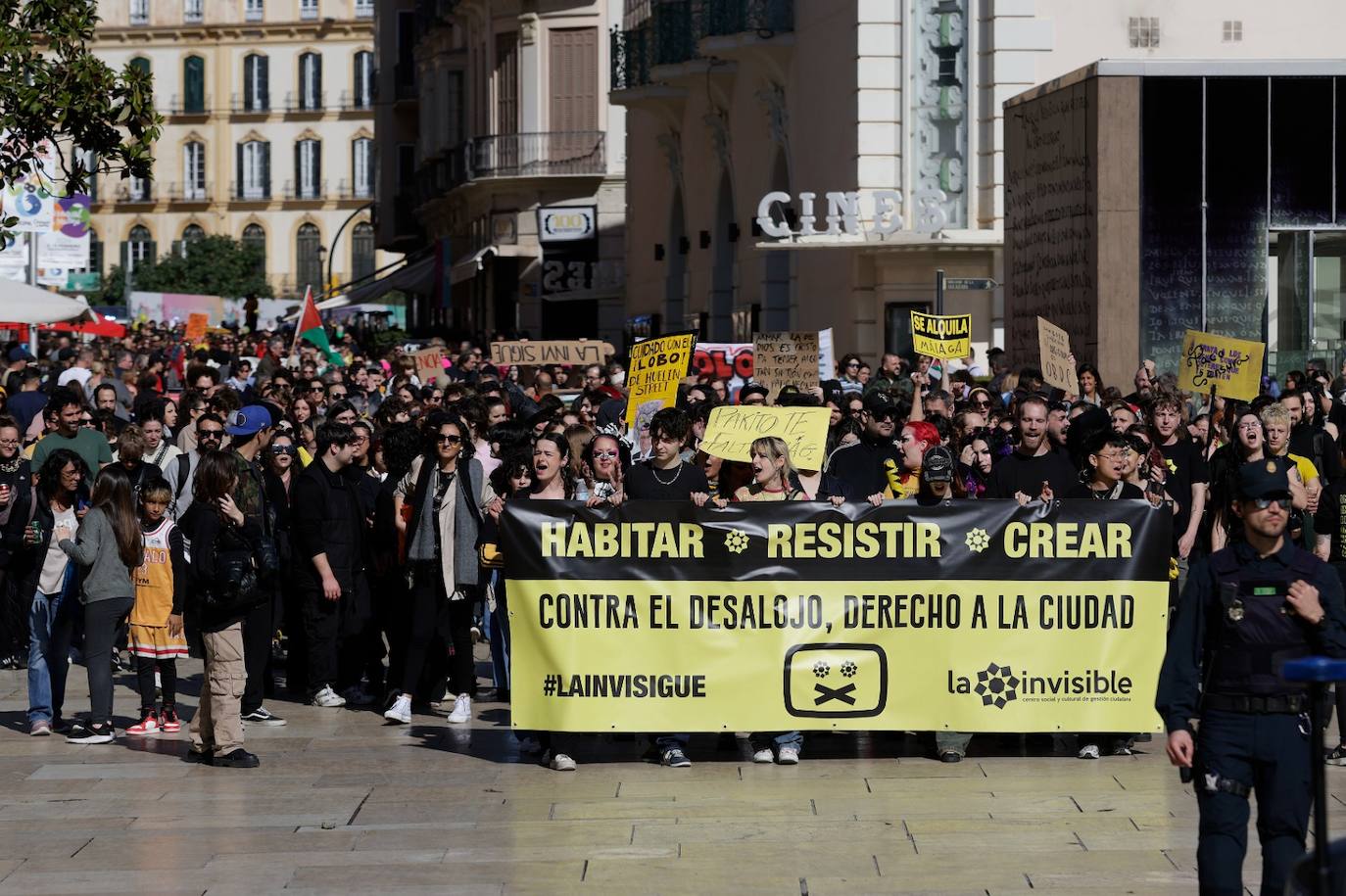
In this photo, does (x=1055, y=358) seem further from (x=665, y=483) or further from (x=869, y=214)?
A: (x=869, y=214)

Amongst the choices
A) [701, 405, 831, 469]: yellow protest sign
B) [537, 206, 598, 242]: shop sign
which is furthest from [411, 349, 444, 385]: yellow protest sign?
[537, 206, 598, 242]: shop sign

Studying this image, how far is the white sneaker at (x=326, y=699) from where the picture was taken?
13.1 metres

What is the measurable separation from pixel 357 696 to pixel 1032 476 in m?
4.02

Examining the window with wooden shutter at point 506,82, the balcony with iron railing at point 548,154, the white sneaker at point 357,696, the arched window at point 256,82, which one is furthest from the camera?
the arched window at point 256,82

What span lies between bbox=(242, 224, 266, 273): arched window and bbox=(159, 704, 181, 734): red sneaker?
288 ft

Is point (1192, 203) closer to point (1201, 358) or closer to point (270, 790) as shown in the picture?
point (1201, 358)

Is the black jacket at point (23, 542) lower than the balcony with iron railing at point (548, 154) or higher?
lower

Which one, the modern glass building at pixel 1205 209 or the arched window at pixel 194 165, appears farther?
the arched window at pixel 194 165

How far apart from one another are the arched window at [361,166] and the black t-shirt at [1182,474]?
91.0 meters

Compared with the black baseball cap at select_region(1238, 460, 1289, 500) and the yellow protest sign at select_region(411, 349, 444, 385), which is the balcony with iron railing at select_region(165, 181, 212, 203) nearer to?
the yellow protest sign at select_region(411, 349, 444, 385)

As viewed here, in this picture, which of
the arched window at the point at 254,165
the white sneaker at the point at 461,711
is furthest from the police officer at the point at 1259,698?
the arched window at the point at 254,165

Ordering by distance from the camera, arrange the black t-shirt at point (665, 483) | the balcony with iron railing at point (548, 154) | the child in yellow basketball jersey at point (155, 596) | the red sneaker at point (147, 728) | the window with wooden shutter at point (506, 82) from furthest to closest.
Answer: the window with wooden shutter at point (506, 82) < the balcony with iron railing at point (548, 154) < the red sneaker at point (147, 728) < the child in yellow basketball jersey at point (155, 596) < the black t-shirt at point (665, 483)

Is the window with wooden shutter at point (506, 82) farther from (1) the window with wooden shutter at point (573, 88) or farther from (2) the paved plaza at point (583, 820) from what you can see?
(2) the paved plaza at point (583, 820)

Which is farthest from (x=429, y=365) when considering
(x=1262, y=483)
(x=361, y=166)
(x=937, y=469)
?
(x=361, y=166)
